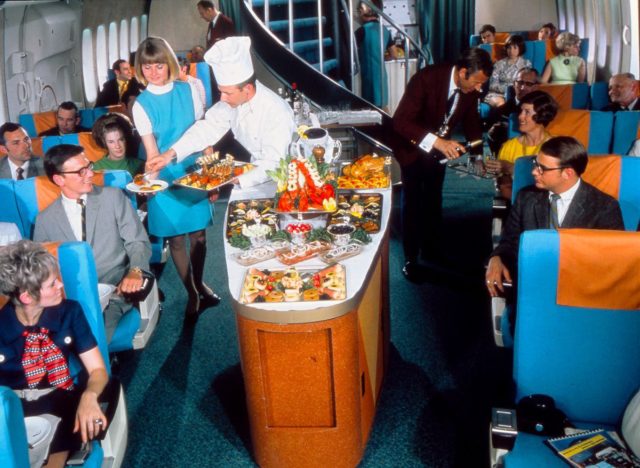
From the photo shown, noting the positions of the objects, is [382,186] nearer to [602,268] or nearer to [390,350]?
[390,350]

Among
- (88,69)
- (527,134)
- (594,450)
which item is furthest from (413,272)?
(88,69)

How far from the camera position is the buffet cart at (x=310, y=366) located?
7.57 feet

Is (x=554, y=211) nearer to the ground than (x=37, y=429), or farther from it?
farther from it

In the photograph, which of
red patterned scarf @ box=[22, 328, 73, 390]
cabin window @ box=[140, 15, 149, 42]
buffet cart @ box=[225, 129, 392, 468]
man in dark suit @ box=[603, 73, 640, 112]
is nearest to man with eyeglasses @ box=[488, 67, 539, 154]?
man in dark suit @ box=[603, 73, 640, 112]

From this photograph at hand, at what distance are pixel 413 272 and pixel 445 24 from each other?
7.22m

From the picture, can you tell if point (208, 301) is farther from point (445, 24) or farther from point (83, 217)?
point (445, 24)

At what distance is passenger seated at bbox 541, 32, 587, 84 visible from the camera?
7625 millimetres

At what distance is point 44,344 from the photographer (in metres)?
2.25

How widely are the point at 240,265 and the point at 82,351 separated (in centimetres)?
69

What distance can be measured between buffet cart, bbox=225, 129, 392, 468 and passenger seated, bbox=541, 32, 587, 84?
6006mm

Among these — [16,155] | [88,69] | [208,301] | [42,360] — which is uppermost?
[88,69]

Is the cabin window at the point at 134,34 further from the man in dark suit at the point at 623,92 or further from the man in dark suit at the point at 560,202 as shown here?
the man in dark suit at the point at 560,202

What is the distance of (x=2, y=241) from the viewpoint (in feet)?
9.75

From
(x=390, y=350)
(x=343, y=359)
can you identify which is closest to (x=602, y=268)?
→ (x=343, y=359)
